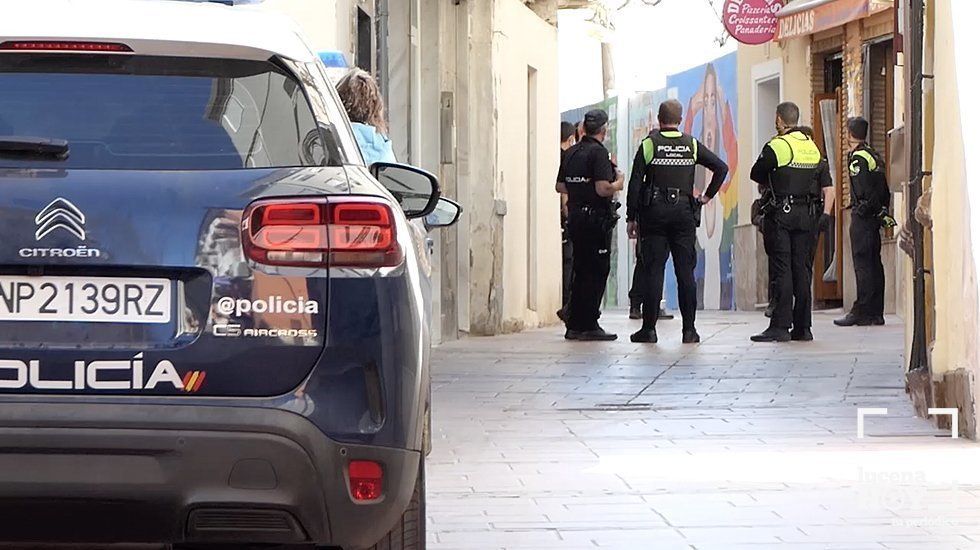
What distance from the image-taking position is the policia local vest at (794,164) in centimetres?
1598

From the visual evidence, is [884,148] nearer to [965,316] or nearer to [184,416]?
[965,316]

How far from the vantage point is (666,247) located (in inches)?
645

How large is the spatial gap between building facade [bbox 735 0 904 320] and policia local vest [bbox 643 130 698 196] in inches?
262

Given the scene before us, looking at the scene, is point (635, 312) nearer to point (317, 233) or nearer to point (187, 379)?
point (317, 233)

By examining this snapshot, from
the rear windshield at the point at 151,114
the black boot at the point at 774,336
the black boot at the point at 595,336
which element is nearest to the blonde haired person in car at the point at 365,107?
the rear windshield at the point at 151,114

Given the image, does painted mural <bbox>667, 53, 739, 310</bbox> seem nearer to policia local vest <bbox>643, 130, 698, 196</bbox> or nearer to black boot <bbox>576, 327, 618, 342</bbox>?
black boot <bbox>576, 327, 618, 342</bbox>

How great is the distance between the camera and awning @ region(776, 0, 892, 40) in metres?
24.1

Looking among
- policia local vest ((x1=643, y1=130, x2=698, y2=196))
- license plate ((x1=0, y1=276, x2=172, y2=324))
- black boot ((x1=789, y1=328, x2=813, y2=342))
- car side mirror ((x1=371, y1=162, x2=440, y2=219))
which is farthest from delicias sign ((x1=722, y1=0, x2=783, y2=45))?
license plate ((x1=0, y1=276, x2=172, y2=324))

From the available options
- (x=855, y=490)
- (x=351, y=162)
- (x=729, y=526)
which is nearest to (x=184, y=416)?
(x=351, y=162)

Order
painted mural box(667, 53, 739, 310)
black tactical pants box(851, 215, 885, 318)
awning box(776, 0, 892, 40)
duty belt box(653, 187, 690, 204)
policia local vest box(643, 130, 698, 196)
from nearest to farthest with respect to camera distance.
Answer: policia local vest box(643, 130, 698, 196)
duty belt box(653, 187, 690, 204)
black tactical pants box(851, 215, 885, 318)
awning box(776, 0, 892, 40)
painted mural box(667, 53, 739, 310)

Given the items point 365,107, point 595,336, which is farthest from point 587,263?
point 365,107

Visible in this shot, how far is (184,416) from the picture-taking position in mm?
4133

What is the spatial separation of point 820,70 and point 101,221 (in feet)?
77.4

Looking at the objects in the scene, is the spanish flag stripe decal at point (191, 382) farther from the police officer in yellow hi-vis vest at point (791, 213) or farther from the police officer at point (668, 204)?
the police officer in yellow hi-vis vest at point (791, 213)
